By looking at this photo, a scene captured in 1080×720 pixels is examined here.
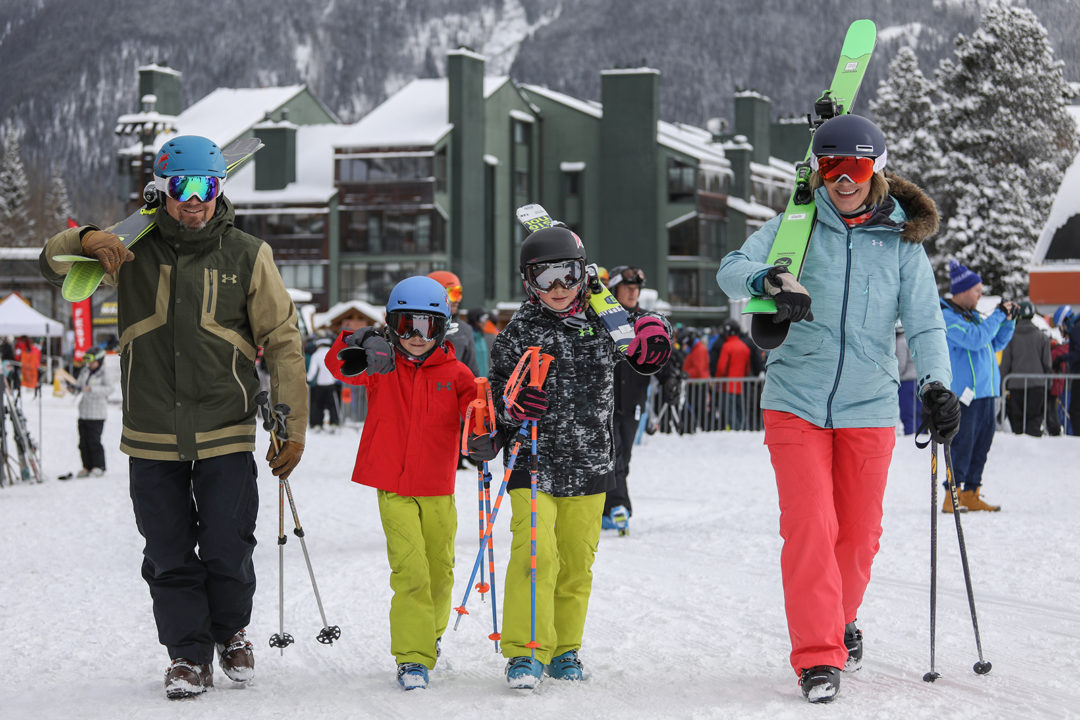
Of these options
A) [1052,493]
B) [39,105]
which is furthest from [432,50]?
[1052,493]

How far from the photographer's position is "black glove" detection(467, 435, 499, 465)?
470cm

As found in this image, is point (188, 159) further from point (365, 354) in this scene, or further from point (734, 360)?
point (734, 360)

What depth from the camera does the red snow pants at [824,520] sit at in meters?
4.54

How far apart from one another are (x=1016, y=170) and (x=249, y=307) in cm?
3731

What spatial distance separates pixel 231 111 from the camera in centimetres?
6222

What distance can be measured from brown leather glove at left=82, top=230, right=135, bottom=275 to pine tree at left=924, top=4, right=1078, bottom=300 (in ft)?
120

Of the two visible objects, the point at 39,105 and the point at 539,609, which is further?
the point at 39,105

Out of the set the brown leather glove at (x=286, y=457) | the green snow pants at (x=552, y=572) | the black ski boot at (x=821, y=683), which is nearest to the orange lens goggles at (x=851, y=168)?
the green snow pants at (x=552, y=572)

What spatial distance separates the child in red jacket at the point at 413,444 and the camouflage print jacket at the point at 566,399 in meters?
0.23


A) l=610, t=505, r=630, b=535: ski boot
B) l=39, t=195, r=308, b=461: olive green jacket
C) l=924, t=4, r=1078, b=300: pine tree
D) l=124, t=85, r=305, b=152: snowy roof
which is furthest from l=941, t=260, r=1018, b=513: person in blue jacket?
l=124, t=85, r=305, b=152: snowy roof

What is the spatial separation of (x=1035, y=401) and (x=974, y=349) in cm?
645

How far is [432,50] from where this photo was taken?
149m

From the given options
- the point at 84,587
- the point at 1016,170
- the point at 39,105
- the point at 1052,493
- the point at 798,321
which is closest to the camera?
the point at 798,321

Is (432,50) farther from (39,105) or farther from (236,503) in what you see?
(236,503)
